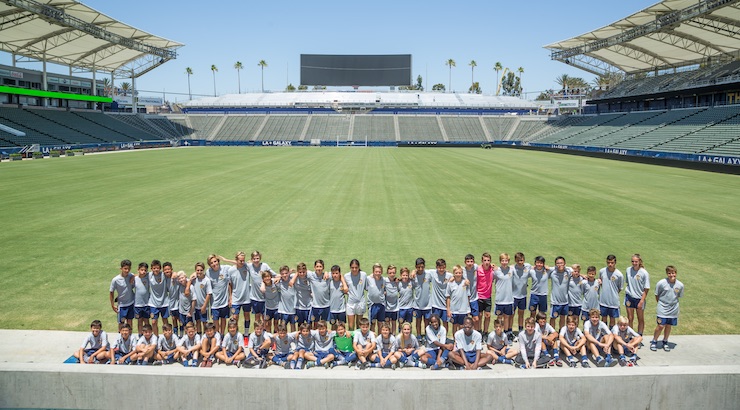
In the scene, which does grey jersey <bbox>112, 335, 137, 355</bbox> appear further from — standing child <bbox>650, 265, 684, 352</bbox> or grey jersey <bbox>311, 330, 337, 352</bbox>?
standing child <bbox>650, 265, 684, 352</bbox>

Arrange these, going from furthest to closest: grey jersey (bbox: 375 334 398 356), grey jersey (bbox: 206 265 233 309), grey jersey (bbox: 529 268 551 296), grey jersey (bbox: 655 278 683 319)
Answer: grey jersey (bbox: 529 268 551 296)
grey jersey (bbox: 206 265 233 309)
grey jersey (bbox: 655 278 683 319)
grey jersey (bbox: 375 334 398 356)

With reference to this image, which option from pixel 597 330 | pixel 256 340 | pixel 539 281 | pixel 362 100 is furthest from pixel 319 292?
pixel 362 100

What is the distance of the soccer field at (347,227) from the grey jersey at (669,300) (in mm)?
1221

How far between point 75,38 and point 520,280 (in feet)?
224

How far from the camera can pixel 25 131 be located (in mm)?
57875

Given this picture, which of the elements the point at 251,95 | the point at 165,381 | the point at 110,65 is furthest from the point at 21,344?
the point at 251,95

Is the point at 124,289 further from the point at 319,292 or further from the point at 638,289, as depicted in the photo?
the point at 638,289

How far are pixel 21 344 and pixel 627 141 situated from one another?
61.2 metres

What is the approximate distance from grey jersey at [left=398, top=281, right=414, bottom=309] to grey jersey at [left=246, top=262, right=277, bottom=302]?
100 inches

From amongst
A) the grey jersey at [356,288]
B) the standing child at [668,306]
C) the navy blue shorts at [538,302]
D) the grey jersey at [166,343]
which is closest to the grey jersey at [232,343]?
the grey jersey at [166,343]

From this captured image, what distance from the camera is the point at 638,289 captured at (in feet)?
30.6

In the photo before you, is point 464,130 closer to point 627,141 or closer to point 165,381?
point 627,141

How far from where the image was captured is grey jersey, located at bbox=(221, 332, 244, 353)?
823cm

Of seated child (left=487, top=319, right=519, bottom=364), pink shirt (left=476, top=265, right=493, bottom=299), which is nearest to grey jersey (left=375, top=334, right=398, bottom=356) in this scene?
seated child (left=487, top=319, right=519, bottom=364)
